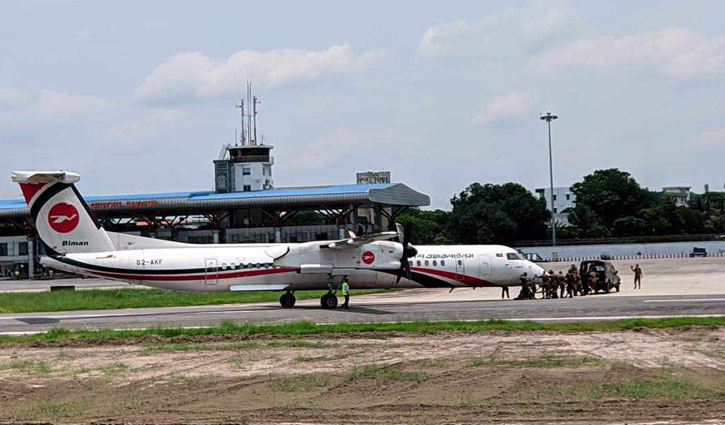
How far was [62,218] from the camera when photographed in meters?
36.2

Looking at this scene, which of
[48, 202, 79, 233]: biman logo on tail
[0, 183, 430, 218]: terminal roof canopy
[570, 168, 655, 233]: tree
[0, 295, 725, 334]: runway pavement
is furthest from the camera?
[570, 168, 655, 233]: tree

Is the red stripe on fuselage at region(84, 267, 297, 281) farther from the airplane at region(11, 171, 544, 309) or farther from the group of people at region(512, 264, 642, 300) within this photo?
the group of people at region(512, 264, 642, 300)

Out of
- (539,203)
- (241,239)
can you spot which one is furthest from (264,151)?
(539,203)

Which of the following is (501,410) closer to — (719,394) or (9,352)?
(719,394)

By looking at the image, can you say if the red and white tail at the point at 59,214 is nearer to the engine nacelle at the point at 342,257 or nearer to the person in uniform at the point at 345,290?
the engine nacelle at the point at 342,257

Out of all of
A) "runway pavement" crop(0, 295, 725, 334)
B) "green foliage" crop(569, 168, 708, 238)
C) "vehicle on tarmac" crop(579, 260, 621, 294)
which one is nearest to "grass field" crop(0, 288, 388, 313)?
"runway pavement" crop(0, 295, 725, 334)

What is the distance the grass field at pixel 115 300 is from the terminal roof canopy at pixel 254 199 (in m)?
37.4

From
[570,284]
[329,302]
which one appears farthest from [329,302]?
[570,284]

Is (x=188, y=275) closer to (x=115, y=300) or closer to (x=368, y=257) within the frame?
(x=368, y=257)

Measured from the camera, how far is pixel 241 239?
9456 cm

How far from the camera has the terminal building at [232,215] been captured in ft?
303

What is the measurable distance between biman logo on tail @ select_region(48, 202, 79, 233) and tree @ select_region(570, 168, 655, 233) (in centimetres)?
9652

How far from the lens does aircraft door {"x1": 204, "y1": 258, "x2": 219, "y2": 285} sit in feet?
122

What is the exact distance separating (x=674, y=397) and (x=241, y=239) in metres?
81.7
